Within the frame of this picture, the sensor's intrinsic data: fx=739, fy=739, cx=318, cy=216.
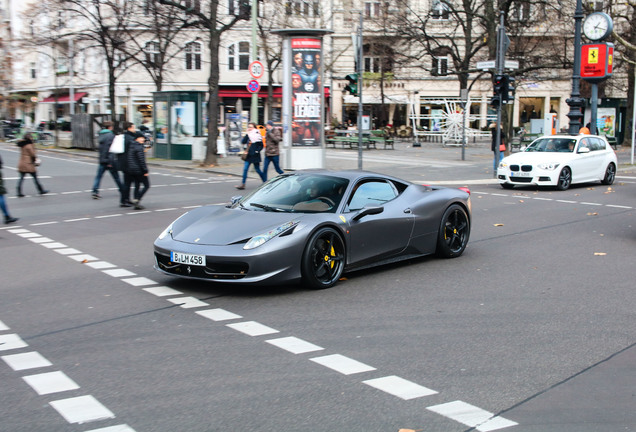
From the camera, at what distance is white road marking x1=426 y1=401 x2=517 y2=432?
4309 millimetres

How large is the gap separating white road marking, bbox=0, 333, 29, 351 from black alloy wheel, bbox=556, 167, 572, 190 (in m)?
16.3

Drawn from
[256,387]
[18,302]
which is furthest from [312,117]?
[256,387]

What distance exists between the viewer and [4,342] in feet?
19.9

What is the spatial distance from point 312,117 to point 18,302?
1876 centimetres

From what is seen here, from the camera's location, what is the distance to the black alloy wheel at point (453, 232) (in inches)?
384

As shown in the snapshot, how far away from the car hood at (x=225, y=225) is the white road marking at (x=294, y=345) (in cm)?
177

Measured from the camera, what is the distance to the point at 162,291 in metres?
7.91

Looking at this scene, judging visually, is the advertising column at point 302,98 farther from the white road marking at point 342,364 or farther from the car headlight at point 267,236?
the white road marking at point 342,364

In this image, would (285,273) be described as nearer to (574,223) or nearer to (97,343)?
(97,343)

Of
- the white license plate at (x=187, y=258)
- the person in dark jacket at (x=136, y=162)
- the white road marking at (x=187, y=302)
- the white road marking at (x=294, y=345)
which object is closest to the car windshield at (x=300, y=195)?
the white license plate at (x=187, y=258)

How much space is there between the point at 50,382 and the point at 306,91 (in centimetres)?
2125

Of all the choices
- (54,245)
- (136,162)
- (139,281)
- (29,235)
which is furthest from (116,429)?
(136,162)

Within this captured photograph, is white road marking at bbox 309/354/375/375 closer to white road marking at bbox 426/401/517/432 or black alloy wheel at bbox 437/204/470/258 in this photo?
white road marking at bbox 426/401/517/432

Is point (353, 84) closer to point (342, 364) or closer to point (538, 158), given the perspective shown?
point (538, 158)
